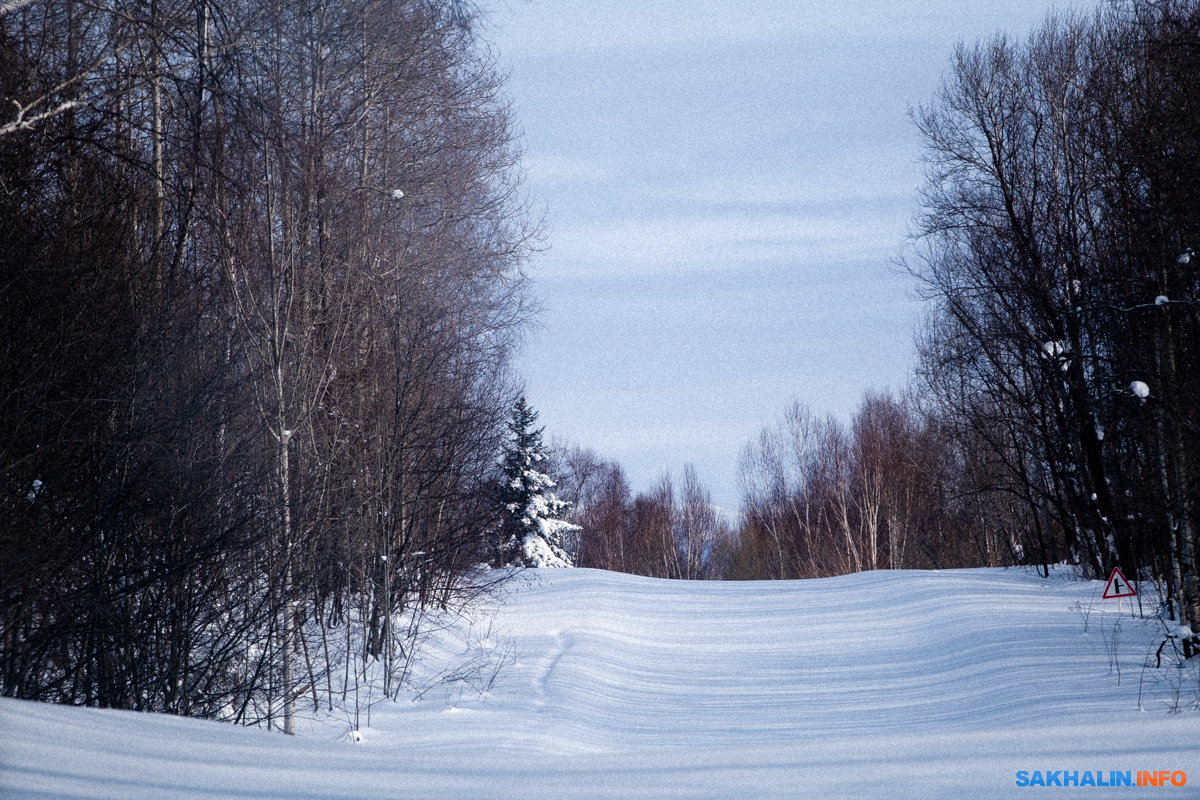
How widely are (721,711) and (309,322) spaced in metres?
5.67

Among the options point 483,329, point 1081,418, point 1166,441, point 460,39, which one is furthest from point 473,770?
point 483,329

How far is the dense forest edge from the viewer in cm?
715

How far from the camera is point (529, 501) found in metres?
32.3

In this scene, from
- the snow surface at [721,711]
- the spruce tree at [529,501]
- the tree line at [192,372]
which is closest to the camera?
the snow surface at [721,711]

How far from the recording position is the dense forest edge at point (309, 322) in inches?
282

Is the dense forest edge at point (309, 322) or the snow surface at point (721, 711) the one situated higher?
the dense forest edge at point (309, 322)

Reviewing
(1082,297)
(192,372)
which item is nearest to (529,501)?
(1082,297)

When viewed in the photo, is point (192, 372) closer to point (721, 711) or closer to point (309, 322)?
point (309, 322)

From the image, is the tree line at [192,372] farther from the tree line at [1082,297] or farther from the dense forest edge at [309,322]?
the tree line at [1082,297]

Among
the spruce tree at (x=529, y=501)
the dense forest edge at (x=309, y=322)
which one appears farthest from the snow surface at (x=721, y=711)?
the spruce tree at (x=529, y=501)

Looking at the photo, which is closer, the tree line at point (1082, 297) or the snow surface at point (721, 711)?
the snow surface at point (721, 711)

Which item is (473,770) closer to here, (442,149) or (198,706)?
(198,706)

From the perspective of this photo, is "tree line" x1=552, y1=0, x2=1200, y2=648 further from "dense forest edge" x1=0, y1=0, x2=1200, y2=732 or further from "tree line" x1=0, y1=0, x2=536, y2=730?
"tree line" x1=0, y1=0, x2=536, y2=730

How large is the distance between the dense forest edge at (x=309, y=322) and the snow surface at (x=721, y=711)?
120cm
